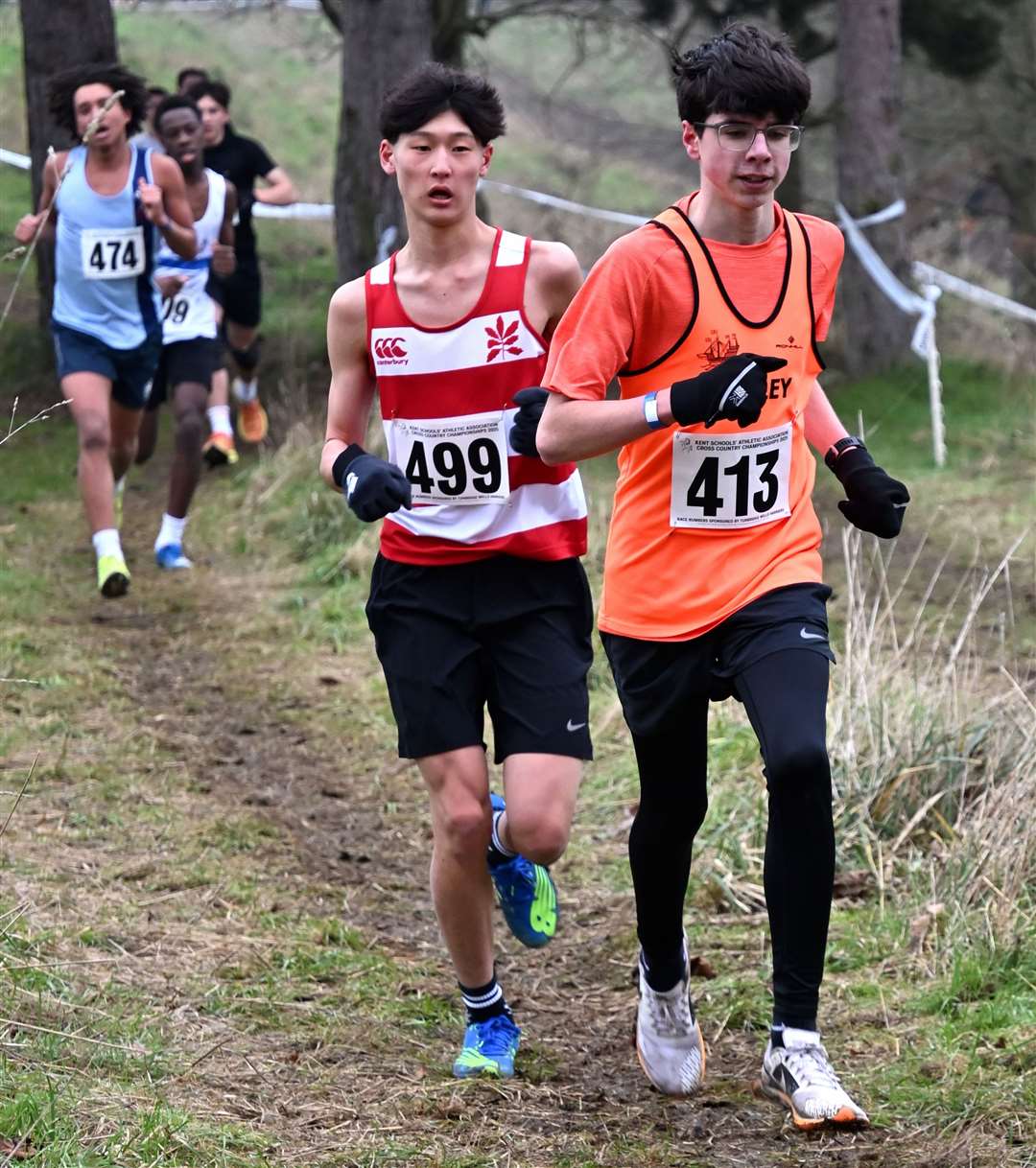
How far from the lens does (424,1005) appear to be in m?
4.36

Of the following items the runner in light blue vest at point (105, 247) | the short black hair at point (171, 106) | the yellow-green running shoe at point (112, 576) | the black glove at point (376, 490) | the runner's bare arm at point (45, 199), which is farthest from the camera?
the short black hair at point (171, 106)

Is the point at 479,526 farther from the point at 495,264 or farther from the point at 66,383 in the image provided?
the point at 66,383

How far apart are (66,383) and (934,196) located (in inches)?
684

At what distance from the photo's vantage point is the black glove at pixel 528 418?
3.64 m

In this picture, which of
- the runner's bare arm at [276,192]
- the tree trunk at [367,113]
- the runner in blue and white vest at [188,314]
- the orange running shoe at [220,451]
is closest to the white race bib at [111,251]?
the runner in blue and white vest at [188,314]

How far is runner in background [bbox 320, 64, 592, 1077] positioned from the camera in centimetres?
387

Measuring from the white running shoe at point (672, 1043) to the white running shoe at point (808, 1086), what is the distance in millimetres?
320

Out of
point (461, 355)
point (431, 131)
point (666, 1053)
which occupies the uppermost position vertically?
point (431, 131)

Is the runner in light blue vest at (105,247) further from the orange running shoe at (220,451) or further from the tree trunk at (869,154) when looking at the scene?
the tree trunk at (869,154)

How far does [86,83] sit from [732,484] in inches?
192

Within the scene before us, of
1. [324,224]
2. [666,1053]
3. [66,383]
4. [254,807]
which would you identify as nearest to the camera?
[666,1053]

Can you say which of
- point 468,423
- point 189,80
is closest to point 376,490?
point 468,423

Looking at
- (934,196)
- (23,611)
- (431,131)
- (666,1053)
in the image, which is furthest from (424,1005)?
(934,196)

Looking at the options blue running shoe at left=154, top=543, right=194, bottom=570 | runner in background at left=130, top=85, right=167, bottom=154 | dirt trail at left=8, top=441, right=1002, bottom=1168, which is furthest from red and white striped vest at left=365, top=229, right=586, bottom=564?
runner in background at left=130, top=85, right=167, bottom=154
